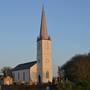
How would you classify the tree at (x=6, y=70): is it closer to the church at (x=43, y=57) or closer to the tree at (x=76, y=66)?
the church at (x=43, y=57)

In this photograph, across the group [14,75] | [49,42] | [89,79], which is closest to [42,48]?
[49,42]

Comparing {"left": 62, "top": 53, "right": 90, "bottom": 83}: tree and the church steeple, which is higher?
the church steeple

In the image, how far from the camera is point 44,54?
349 ft

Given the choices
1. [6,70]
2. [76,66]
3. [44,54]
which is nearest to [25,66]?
[6,70]

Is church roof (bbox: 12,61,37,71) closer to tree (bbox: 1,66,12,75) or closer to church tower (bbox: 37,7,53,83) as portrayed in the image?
tree (bbox: 1,66,12,75)

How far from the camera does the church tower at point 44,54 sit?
10481 cm

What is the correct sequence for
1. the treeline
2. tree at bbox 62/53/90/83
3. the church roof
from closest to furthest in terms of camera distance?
the treeline < tree at bbox 62/53/90/83 < the church roof

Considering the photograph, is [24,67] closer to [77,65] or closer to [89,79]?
[77,65]

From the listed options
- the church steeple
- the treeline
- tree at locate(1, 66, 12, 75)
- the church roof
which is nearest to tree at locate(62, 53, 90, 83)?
the treeline

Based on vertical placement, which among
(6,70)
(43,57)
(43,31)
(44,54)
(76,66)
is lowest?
(76,66)

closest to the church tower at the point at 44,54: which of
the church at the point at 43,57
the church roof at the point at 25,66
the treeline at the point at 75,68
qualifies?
the church at the point at 43,57

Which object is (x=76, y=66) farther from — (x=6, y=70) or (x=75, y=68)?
(x=6, y=70)

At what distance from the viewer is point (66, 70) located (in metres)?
78.6

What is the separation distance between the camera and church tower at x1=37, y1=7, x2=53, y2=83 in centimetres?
10481
